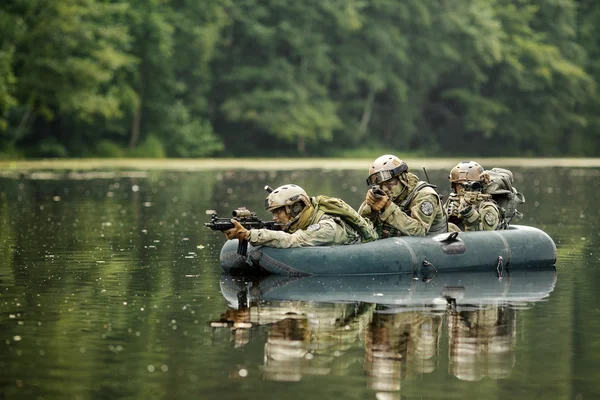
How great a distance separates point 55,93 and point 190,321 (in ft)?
148

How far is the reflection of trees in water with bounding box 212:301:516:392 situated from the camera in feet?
29.3

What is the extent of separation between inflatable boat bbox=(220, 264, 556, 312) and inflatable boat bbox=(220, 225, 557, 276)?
0.37 feet

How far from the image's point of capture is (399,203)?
15289 mm

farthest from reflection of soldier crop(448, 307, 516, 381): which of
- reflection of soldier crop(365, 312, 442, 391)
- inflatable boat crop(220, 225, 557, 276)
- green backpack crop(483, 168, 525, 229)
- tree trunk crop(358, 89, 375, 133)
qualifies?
tree trunk crop(358, 89, 375, 133)

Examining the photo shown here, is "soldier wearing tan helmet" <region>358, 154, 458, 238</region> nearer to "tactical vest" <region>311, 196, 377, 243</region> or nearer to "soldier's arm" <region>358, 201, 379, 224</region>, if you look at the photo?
"soldier's arm" <region>358, 201, 379, 224</region>

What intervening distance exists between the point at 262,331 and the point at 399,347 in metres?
1.23

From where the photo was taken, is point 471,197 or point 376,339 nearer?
point 376,339

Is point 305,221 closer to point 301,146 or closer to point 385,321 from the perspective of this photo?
point 385,321

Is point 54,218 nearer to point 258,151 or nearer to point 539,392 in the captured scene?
point 539,392

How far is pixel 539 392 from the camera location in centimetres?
826

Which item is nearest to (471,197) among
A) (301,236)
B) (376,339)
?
(301,236)

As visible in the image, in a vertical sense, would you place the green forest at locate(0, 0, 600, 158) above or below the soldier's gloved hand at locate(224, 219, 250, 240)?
above

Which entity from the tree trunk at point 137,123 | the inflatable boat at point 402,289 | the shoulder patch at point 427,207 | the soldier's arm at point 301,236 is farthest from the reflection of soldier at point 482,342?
the tree trunk at point 137,123

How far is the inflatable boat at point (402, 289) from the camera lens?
12.5 m
